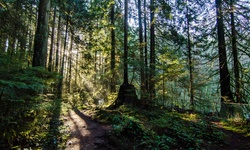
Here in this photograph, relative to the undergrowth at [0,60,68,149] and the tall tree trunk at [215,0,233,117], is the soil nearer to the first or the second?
the tall tree trunk at [215,0,233,117]

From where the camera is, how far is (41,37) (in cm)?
555

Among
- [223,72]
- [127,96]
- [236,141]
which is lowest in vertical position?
[236,141]

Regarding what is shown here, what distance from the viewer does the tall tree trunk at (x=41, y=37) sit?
548 cm

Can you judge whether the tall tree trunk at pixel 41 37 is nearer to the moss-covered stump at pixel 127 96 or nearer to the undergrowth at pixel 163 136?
the undergrowth at pixel 163 136

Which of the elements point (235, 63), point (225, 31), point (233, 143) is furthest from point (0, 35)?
point (225, 31)

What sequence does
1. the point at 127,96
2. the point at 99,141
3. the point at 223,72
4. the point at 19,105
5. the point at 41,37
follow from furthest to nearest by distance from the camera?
the point at 223,72 < the point at 127,96 < the point at 41,37 < the point at 99,141 < the point at 19,105

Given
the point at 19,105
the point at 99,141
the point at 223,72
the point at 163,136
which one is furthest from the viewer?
the point at 223,72

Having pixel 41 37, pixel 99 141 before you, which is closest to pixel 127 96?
pixel 99 141

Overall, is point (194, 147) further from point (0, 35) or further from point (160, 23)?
point (160, 23)

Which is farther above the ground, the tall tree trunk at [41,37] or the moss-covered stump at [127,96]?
the tall tree trunk at [41,37]

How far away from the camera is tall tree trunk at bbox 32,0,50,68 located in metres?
5.48

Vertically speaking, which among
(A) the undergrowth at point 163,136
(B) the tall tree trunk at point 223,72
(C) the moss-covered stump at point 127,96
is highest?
(B) the tall tree trunk at point 223,72

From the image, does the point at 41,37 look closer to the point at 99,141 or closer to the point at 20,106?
the point at 20,106

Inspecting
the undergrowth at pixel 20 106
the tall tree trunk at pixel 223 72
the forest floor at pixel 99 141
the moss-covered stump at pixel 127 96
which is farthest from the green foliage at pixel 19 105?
the tall tree trunk at pixel 223 72
